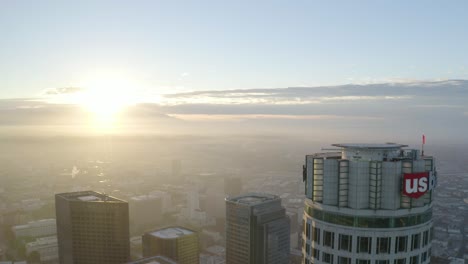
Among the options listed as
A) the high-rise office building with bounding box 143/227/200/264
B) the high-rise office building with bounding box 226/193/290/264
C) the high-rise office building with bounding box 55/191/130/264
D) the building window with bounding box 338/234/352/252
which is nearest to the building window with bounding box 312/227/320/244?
the building window with bounding box 338/234/352/252

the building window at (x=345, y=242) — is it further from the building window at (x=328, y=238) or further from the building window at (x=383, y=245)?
the building window at (x=383, y=245)

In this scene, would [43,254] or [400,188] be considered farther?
[43,254]

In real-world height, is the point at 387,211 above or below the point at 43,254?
above

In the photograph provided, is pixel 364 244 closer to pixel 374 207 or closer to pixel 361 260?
pixel 361 260

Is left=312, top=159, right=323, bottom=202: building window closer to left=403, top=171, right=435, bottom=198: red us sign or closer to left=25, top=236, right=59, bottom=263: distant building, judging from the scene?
left=403, top=171, right=435, bottom=198: red us sign

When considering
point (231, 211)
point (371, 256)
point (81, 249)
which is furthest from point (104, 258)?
point (371, 256)

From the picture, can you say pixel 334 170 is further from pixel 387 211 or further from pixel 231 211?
pixel 231 211

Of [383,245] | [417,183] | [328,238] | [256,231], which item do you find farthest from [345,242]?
[256,231]
